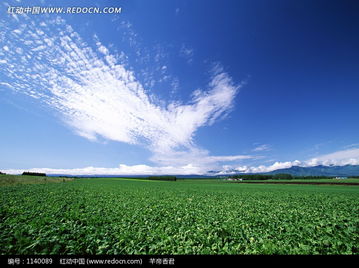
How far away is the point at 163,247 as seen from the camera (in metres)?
5.32

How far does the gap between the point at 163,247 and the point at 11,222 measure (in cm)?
814

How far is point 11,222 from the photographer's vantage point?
281 inches
